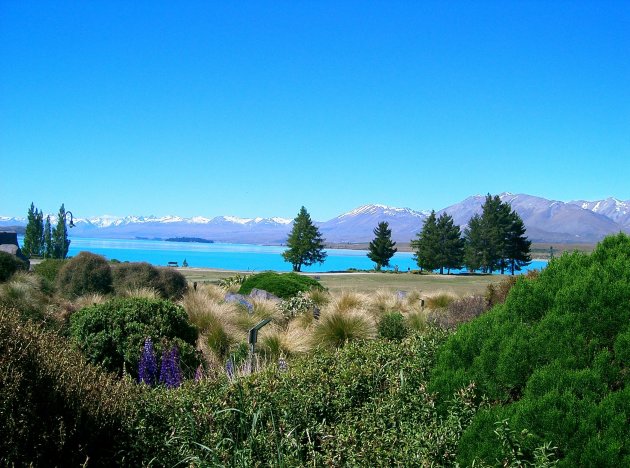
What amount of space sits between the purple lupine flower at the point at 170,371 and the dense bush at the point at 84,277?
327 inches

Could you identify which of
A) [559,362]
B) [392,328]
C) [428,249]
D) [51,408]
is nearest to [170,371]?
[51,408]

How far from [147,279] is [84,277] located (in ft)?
5.09

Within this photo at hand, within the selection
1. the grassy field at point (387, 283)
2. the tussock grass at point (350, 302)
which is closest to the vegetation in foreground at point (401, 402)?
the tussock grass at point (350, 302)

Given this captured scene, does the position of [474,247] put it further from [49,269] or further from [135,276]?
[135,276]

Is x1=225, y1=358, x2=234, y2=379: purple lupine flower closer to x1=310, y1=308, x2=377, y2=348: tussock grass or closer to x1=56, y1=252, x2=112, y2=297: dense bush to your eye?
x1=310, y1=308, x2=377, y2=348: tussock grass

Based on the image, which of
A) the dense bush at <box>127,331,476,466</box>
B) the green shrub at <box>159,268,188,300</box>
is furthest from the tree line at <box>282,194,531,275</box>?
the dense bush at <box>127,331,476,466</box>

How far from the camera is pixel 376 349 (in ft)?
19.3

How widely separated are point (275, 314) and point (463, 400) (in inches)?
348

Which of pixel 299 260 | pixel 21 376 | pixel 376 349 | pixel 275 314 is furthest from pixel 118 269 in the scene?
pixel 299 260

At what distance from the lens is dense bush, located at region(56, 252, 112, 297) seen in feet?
48.3

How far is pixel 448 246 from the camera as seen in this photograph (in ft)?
213

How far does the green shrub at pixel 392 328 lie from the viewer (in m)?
10.7

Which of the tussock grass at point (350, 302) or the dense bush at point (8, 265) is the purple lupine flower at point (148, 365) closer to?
the tussock grass at point (350, 302)

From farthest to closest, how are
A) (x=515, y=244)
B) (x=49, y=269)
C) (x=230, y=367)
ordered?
(x=515, y=244) < (x=49, y=269) < (x=230, y=367)
